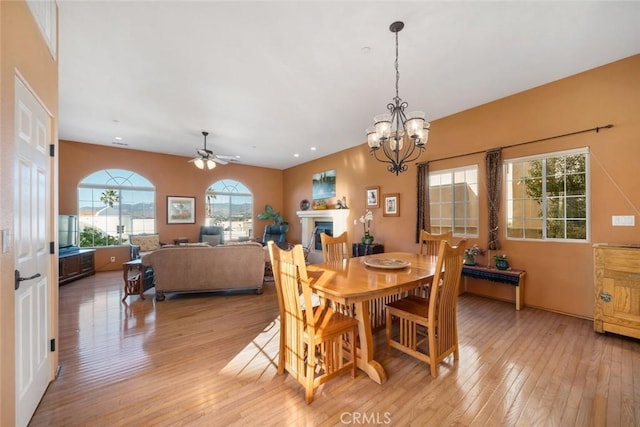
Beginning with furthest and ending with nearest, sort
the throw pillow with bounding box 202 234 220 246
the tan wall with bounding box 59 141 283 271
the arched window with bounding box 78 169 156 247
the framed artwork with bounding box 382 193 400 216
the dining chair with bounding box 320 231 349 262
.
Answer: the throw pillow with bounding box 202 234 220 246, the arched window with bounding box 78 169 156 247, the tan wall with bounding box 59 141 283 271, the framed artwork with bounding box 382 193 400 216, the dining chair with bounding box 320 231 349 262

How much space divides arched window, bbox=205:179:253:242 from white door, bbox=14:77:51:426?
234 inches

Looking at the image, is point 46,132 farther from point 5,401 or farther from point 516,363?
point 516,363

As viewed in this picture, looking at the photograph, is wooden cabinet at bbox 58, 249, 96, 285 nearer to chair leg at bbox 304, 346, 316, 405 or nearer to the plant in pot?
chair leg at bbox 304, 346, 316, 405

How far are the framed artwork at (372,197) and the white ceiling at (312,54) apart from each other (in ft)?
5.97

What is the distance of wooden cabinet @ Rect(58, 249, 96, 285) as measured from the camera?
4730 millimetres

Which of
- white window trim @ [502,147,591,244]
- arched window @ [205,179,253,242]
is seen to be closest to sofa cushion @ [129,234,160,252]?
arched window @ [205,179,253,242]

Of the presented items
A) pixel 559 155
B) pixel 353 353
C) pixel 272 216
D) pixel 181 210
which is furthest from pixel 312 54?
pixel 272 216

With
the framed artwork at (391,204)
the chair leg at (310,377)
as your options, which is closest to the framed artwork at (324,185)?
the framed artwork at (391,204)

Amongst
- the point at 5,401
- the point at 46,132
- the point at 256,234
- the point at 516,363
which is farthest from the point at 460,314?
the point at 256,234

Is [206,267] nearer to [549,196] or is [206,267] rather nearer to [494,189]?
[494,189]

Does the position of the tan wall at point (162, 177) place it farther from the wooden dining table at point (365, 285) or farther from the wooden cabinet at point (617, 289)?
the wooden cabinet at point (617, 289)

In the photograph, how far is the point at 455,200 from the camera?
4441 millimetres

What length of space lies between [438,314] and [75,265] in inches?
258

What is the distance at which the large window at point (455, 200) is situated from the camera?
4.21m
